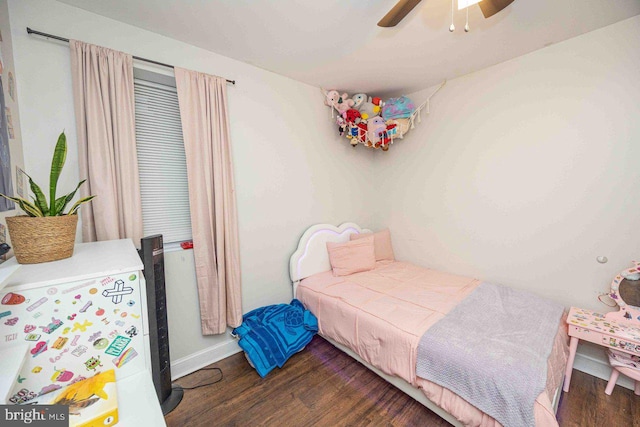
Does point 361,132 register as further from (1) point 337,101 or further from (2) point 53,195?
(2) point 53,195

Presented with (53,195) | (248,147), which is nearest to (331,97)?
(248,147)

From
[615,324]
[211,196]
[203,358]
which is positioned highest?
[211,196]

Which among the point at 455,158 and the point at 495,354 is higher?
the point at 455,158

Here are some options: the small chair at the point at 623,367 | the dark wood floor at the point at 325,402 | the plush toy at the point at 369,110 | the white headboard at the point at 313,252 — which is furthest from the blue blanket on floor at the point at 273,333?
the plush toy at the point at 369,110

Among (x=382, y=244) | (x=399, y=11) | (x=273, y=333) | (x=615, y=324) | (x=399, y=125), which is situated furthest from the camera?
(x=382, y=244)

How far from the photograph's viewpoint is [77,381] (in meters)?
0.88

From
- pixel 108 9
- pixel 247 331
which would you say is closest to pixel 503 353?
pixel 247 331

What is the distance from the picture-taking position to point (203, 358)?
2037 mm

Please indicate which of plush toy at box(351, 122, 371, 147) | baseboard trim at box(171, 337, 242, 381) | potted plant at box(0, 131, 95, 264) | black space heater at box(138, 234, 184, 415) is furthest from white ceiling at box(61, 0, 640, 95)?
baseboard trim at box(171, 337, 242, 381)

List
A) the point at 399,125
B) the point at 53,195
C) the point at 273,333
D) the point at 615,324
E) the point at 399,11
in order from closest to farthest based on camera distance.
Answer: the point at 53,195, the point at 399,11, the point at 615,324, the point at 273,333, the point at 399,125

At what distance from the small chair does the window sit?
3283 millimetres

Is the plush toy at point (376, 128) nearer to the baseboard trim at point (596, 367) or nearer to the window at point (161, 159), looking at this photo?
the window at point (161, 159)

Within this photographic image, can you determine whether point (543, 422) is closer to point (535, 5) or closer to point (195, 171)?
point (535, 5)

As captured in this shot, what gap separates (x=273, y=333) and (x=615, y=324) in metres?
2.49
